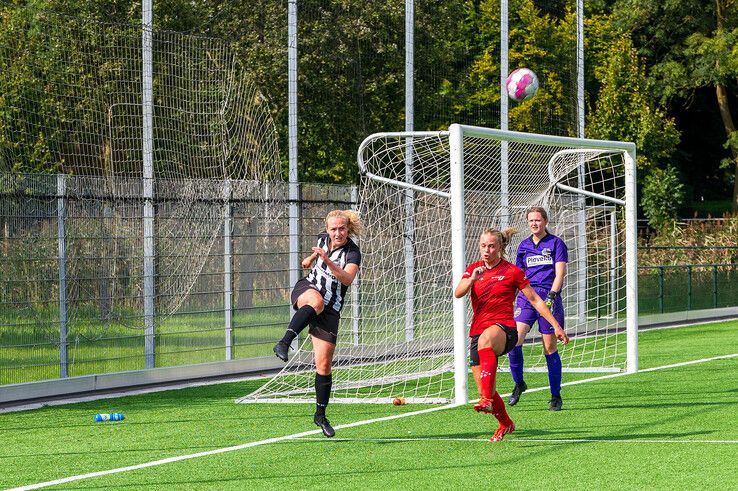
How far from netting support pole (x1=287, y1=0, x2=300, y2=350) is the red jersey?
7.08 metres

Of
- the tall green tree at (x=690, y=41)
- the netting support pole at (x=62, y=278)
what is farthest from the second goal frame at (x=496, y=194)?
the tall green tree at (x=690, y=41)

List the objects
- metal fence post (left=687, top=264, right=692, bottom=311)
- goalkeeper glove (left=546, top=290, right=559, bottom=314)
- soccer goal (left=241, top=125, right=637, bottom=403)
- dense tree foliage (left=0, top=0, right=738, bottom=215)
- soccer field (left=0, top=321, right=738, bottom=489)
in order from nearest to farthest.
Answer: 1. soccer field (left=0, top=321, right=738, bottom=489)
2. goalkeeper glove (left=546, top=290, right=559, bottom=314)
3. soccer goal (left=241, top=125, right=637, bottom=403)
4. dense tree foliage (left=0, top=0, right=738, bottom=215)
5. metal fence post (left=687, top=264, right=692, bottom=311)

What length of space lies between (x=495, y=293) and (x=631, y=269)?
5.74 meters

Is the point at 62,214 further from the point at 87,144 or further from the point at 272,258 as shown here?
the point at 272,258

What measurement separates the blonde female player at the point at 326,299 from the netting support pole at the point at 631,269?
19.6 ft

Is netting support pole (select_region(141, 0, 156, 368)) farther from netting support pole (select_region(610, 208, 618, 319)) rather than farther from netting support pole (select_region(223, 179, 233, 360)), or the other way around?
netting support pole (select_region(610, 208, 618, 319))

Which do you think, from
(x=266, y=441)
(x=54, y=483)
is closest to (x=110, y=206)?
(x=266, y=441)

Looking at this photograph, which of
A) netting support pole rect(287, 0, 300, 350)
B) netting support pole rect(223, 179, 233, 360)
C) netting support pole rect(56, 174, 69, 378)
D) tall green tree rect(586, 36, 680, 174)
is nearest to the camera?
netting support pole rect(56, 174, 69, 378)

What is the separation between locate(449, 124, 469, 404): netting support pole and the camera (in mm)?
11617

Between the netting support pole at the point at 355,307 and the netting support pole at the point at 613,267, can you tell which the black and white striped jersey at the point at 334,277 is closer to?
the netting support pole at the point at 355,307

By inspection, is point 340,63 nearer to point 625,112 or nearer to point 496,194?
point 496,194

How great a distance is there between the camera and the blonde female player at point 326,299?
994 centimetres

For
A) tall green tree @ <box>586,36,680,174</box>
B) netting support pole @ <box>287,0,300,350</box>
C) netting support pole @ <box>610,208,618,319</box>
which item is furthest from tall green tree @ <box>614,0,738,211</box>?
netting support pole @ <box>287,0,300,350</box>

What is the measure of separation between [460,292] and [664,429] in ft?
7.08
